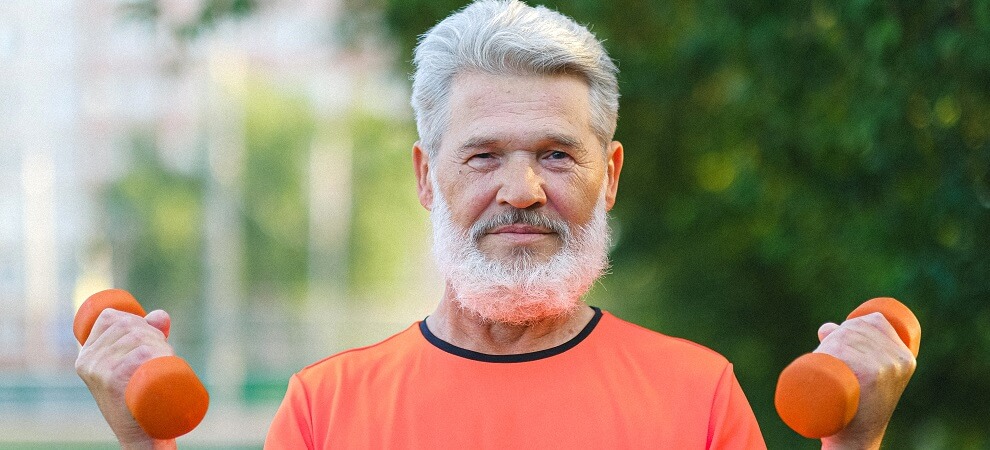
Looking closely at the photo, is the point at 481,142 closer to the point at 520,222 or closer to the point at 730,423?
the point at 520,222

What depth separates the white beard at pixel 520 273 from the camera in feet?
9.05

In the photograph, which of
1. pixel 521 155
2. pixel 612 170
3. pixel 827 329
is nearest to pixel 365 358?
pixel 521 155

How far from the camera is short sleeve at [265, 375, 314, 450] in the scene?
2695mm

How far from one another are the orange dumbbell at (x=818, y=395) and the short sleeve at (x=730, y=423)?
26cm

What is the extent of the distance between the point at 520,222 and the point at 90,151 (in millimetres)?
54057

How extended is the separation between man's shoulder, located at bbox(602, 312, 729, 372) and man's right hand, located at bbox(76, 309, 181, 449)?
0.93 metres

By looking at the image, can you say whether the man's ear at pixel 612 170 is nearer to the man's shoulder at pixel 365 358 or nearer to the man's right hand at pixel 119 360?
the man's shoulder at pixel 365 358

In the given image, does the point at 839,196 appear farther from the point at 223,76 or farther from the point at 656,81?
the point at 223,76

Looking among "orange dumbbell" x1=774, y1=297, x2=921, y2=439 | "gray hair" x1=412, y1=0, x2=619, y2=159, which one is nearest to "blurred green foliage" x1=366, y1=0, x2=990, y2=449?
"gray hair" x1=412, y1=0, x2=619, y2=159

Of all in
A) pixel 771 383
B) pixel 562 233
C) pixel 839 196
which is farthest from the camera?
pixel 771 383

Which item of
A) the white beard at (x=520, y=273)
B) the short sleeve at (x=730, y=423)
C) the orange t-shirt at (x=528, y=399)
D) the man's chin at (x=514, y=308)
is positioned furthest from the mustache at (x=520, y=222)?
the short sleeve at (x=730, y=423)

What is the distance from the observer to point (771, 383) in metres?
7.12

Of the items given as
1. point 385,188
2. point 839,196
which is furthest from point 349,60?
point 385,188

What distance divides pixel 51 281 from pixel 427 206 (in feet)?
159
